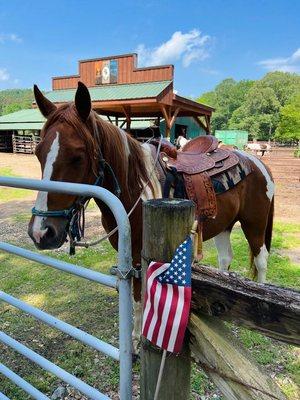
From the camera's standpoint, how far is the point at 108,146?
220cm

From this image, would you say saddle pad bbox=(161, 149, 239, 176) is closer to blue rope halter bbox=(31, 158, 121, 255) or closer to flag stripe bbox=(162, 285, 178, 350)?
blue rope halter bbox=(31, 158, 121, 255)

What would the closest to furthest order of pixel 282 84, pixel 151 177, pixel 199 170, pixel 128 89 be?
pixel 151 177, pixel 199 170, pixel 128 89, pixel 282 84

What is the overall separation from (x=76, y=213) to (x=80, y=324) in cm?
182

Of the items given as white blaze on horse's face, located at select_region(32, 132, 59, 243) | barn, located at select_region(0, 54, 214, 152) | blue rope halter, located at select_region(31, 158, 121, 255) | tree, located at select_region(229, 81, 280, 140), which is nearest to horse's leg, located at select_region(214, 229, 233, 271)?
blue rope halter, located at select_region(31, 158, 121, 255)

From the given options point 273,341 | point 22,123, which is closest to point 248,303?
point 273,341

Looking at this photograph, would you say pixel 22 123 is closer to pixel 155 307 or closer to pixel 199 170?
pixel 199 170

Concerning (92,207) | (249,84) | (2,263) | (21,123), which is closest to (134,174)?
(2,263)

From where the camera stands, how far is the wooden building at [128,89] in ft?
49.7

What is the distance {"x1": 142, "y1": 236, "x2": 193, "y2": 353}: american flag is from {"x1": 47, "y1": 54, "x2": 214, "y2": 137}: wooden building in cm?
1397

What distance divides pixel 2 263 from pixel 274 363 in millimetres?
3952

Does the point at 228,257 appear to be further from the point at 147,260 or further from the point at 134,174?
the point at 147,260

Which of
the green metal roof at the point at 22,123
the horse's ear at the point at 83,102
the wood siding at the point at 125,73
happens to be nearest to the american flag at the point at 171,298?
the horse's ear at the point at 83,102

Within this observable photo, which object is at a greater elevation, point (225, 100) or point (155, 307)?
point (225, 100)

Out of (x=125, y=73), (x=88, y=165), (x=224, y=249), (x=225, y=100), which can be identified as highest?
(x=225, y=100)
